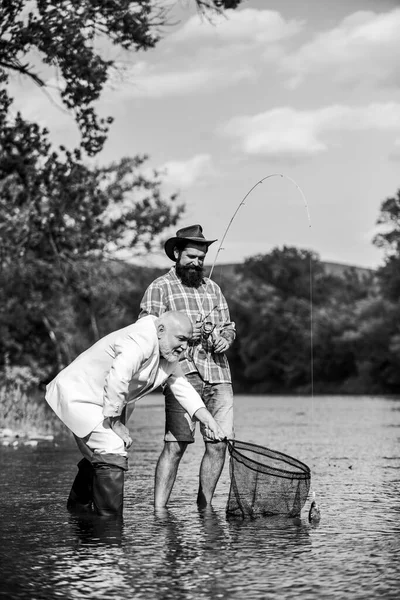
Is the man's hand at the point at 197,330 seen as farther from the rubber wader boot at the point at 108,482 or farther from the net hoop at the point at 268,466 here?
the rubber wader boot at the point at 108,482

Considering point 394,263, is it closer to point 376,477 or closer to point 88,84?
point 88,84

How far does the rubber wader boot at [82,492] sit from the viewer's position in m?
8.55

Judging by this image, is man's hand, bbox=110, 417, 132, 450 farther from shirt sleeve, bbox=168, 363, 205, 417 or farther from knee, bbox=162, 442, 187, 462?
knee, bbox=162, 442, 187, 462

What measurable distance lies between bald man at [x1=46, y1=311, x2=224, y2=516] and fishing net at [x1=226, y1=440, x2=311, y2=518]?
0.31m

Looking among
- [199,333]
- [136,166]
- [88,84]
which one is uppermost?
[136,166]

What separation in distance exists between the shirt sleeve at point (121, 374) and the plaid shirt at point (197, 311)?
3.40 feet

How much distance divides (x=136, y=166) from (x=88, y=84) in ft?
71.8

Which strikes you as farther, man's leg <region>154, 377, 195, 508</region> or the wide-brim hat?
the wide-brim hat

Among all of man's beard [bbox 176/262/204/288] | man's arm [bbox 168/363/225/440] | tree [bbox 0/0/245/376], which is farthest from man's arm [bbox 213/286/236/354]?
tree [bbox 0/0/245/376]

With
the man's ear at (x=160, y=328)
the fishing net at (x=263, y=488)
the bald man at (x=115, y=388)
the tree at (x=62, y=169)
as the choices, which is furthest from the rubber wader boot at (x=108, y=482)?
the tree at (x=62, y=169)

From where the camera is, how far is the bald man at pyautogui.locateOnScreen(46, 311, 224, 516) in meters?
7.54

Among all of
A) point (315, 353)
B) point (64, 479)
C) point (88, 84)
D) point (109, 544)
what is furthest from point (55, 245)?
point (315, 353)

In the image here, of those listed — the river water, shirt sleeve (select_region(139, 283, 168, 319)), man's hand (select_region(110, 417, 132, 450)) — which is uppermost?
shirt sleeve (select_region(139, 283, 168, 319))

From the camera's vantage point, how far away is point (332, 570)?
6.04m
